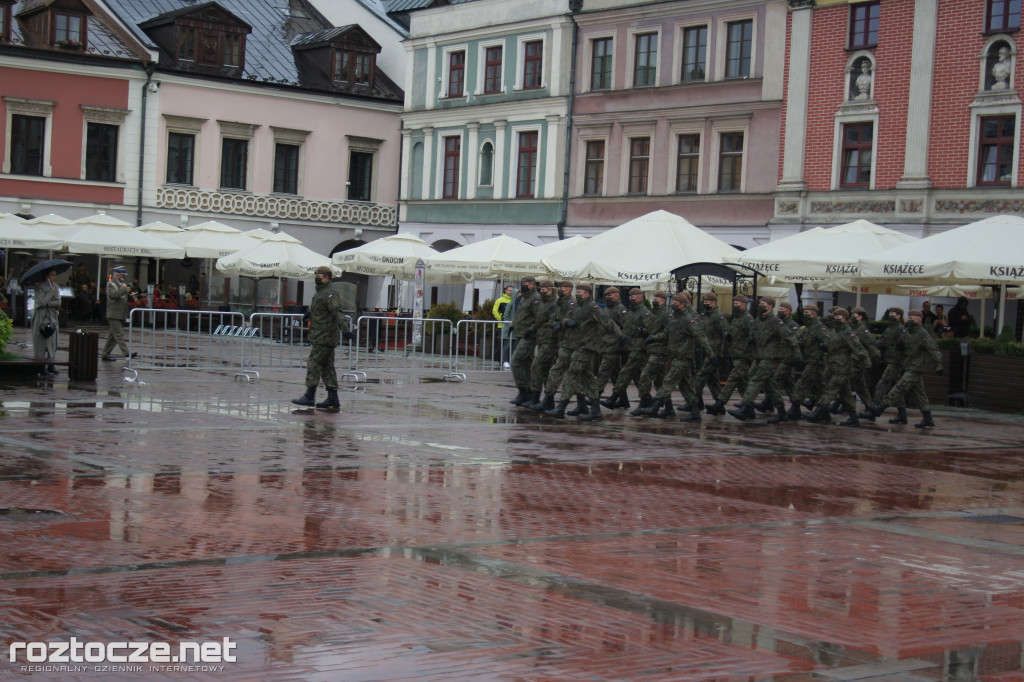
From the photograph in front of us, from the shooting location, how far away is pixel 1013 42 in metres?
30.3

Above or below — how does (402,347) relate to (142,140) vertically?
below

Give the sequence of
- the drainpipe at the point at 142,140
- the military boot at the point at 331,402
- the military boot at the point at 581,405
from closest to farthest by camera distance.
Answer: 1. the military boot at the point at 331,402
2. the military boot at the point at 581,405
3. the drainpipe at the point at 142,140

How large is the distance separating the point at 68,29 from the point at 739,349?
30.0 meters

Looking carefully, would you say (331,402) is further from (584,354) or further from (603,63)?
(603,63)

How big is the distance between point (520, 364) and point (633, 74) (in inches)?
844

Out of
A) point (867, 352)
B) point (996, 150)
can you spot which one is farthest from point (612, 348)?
point (996, 150)

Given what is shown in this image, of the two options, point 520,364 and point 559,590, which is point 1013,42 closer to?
point 520,364

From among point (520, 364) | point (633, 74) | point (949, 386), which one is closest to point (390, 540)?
point (520, 364)

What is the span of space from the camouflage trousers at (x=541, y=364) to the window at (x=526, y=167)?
2320 cm

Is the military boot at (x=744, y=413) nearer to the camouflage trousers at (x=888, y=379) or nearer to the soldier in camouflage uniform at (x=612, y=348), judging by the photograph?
the soldier in camouflage uniform at (x=612, y=348)

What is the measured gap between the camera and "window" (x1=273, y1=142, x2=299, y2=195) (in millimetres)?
46031

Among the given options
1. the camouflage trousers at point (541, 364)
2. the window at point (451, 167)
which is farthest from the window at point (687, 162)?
the camouflage trousers at point (541, 364)

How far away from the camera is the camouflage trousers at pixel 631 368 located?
745 inches

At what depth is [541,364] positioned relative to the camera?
1862 cm
